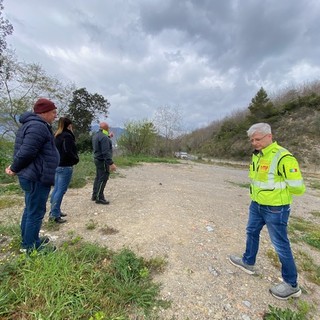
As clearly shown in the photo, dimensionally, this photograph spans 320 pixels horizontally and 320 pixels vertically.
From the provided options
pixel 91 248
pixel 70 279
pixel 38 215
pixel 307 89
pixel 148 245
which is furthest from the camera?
pixel 307 89

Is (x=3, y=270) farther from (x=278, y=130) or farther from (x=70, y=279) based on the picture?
(x=278, y=130)

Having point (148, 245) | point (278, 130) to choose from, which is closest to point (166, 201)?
point (148, 245)

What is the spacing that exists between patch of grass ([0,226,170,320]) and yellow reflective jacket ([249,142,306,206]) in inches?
60.6

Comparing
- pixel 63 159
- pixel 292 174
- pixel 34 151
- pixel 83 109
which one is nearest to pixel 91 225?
pixel 63 159

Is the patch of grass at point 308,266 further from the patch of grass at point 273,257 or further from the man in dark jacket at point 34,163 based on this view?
the man in dark jacket at point 34,163

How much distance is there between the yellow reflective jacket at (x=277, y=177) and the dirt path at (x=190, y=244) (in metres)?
1.08

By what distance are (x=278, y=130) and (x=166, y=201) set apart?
3634 centimetres

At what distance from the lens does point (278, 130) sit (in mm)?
35594

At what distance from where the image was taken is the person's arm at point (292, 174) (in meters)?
2.21

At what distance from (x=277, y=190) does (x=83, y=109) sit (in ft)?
91.9

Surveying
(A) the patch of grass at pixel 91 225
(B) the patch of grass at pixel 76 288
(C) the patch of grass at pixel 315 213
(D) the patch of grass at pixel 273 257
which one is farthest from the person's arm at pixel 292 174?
(C) the patch of grass at pixel 315 213

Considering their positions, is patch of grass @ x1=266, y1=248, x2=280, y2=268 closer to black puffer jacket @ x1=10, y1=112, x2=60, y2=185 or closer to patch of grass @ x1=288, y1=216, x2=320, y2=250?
patch of grass @ x1=288, y1=216, x2=320, y2=250

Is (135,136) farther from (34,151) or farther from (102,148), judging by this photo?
(34,151)

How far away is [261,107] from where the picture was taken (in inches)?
1507
